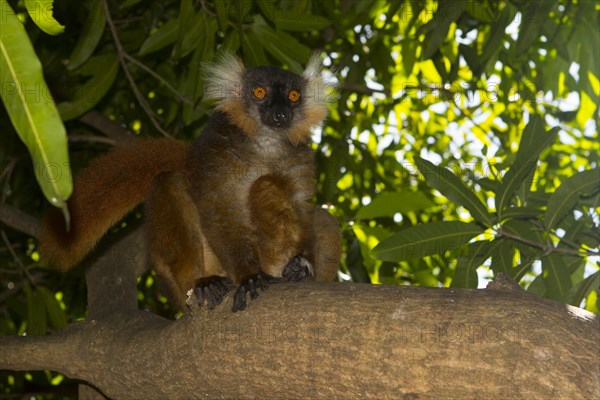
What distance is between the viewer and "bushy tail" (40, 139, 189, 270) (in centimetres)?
491

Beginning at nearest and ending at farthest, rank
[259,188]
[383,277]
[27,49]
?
[27,49], [259,188], [383,277]

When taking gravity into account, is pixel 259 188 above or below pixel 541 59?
below

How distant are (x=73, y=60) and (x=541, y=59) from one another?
196 inches

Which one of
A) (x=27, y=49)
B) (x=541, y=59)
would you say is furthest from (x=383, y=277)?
(x=27, y=49)

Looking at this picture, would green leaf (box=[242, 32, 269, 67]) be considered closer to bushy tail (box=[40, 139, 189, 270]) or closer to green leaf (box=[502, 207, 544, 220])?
bushy tail (box=[40, 139, 189, 270])

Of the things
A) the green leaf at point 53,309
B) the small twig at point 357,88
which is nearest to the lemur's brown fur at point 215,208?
the green leaf at point 53,309

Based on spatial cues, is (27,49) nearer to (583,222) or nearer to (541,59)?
(583,222)

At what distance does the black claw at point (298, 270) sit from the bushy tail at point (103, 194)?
3.89 ft

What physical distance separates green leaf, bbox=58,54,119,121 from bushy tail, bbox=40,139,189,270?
3.35 feet

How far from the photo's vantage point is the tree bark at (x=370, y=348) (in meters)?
2.69

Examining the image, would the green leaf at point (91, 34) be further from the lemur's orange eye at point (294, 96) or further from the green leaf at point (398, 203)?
the green leaf at point (398, 203)

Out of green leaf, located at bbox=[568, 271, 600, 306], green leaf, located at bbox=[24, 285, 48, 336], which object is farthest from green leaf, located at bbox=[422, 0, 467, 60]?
green leaf, located at bbox=[24, 285, 48, 336]

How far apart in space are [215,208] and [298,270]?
2.58 feet

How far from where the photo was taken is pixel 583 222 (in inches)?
209
